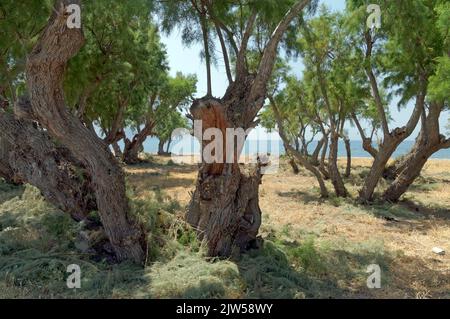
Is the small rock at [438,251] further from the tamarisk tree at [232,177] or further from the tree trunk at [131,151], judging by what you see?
the tree trunk at [131,151]

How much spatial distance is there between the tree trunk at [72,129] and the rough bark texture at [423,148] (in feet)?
28.4

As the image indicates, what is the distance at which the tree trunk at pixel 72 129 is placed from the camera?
499cm

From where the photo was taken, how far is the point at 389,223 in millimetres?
9430

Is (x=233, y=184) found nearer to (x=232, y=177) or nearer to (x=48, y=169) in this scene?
(x=232, y=177)

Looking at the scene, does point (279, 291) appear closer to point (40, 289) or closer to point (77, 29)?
point (40, 289)

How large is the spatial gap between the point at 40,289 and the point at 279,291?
283 cm

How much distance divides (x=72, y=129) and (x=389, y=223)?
7.41 m

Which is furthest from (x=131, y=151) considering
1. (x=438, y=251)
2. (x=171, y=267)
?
(x=171, y=267)

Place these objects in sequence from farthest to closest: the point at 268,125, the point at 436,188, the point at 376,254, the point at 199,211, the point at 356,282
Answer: the point at 268,125, the point at 436,188, the point at 376,254, the point at 199,211, the point at 356,282

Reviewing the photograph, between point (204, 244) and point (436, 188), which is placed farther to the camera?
point (436, 188)

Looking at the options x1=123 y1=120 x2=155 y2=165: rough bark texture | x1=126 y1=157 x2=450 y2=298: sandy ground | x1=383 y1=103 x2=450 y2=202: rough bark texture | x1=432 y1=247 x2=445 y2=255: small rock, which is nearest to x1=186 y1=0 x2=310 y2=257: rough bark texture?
x1=126 y1=157 x2=450 y2=298: sandy ground

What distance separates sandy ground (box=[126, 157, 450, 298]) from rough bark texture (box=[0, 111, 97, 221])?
7.67ft

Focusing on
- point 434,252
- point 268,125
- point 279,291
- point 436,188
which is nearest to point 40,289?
point 279,291

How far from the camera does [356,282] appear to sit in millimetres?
5527
